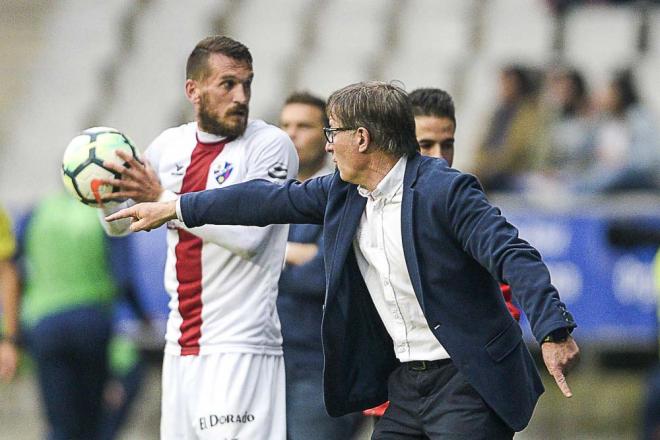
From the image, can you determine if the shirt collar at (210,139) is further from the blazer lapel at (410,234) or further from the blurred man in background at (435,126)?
the blazer lapel at (410,234)

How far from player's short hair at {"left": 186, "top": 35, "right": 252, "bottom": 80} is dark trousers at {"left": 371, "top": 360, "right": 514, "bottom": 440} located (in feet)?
5.05

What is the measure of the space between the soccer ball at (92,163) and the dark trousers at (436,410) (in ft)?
4.80

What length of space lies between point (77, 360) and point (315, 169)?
9.96 feet

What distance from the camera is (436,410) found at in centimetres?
518

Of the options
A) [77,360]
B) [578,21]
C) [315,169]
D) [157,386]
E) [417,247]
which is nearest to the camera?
[417,247]

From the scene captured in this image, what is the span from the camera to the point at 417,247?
512 centimetres

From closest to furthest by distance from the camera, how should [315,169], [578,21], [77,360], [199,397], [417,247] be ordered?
[417,247] → [199,397] → [315,169] → [77,360] → [578,21]

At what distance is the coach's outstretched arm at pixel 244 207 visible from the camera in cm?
546

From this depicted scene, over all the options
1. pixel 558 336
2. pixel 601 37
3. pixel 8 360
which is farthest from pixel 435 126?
pixel 601 37

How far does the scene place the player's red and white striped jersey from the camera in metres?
6.00

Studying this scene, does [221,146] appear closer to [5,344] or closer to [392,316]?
[392,316]

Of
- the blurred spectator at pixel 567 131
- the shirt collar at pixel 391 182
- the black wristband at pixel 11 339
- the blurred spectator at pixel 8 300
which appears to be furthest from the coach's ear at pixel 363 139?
the blurred spectator at pixel 567 131

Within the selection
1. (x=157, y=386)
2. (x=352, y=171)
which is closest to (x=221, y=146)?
(x=352, y=171)

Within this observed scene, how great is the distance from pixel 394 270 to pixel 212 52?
1.39 meters
